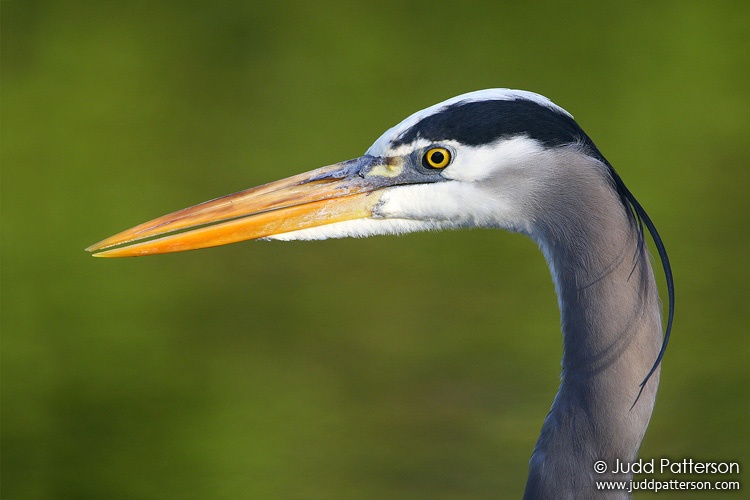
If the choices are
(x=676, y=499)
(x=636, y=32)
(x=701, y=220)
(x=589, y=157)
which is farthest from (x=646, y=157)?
(x=589, y=157)

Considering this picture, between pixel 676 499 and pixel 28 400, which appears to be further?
pixel 28 400

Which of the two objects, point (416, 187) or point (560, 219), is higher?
point (416, 187)

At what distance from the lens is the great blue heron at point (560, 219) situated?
199 centimetres

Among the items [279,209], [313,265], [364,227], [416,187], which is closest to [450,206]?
[416,187]

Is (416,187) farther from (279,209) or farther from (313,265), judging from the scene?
(313,265)

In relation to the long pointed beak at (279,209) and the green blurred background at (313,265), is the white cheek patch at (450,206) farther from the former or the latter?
the green blurred background at (313,265)

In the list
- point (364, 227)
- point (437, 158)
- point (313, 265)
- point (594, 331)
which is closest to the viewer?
point (594, 331)

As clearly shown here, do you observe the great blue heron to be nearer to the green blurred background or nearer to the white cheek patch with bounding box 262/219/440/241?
the white cheek patch with bounding box 262/219/440/241

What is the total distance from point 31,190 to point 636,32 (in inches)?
144

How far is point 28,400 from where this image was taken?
385cm

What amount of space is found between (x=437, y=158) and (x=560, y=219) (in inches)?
12.2

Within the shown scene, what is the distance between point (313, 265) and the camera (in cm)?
464

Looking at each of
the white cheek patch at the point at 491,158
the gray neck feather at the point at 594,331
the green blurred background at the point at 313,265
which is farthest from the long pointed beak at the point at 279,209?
the green blurred background at the point at 313,265

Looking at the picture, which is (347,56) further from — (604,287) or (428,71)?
(604,287)
